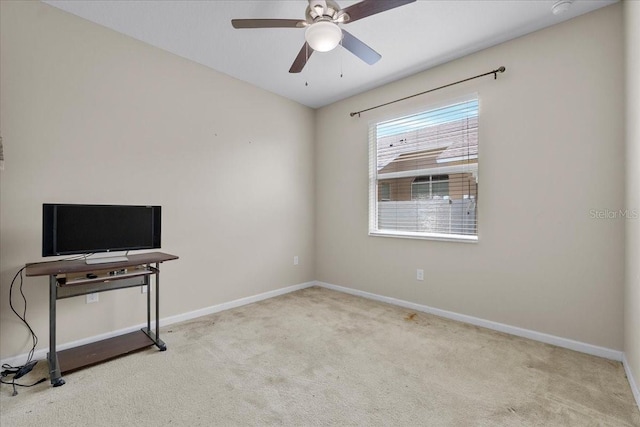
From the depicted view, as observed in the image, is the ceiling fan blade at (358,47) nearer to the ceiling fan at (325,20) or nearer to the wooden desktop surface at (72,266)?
the ceiling fan at (325,20)

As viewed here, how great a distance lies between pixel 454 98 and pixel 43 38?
3600 millimetres

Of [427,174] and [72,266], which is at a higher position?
[427,174]

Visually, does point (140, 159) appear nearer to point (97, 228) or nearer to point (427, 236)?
point (97, 228)

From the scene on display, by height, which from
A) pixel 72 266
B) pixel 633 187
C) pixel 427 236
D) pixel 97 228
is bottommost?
pixel 72 266

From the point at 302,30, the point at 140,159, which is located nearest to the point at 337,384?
the point at 140,159

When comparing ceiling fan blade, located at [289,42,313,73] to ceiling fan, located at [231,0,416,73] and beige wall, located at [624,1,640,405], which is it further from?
beige wall, located at [624,1,640,405]

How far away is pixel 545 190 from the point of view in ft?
8.39

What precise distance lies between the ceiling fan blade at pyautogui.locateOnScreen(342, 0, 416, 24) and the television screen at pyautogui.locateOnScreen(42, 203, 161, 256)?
6.99ft

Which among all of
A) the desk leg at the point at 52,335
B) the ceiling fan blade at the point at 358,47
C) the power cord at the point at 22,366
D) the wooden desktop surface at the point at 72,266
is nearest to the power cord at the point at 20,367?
the power cord at the point at 22,366

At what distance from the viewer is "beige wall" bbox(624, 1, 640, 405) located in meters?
1.83

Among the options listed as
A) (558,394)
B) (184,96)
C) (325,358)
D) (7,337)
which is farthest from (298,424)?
(184,96)

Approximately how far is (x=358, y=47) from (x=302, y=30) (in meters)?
0.69

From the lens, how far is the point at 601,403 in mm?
1753

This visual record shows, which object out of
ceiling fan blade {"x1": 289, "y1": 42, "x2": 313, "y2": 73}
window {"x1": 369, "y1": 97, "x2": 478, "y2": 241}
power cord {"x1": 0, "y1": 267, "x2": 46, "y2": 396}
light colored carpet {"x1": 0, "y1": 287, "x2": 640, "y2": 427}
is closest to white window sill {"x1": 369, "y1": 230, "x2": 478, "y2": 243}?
window {"x1": 369, "y1": 97, "x2": 478, "y2": 241}
